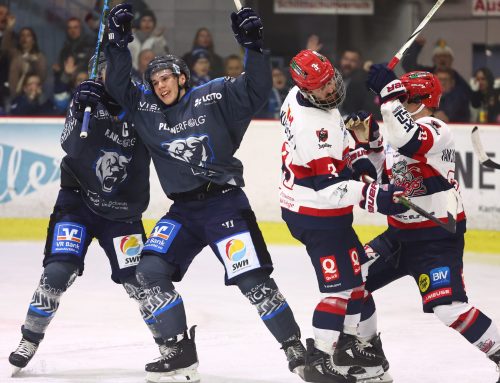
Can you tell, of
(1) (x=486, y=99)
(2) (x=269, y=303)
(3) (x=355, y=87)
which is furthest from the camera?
(3) (x=355, y=87)

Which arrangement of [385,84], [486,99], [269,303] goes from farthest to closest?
1. [486,99]
2. [269,303]
3. [385,84]

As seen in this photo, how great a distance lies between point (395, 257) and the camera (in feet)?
14.3

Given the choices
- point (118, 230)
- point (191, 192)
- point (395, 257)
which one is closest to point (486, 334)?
point (395, 257)

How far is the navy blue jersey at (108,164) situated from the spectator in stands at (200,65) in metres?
4.44

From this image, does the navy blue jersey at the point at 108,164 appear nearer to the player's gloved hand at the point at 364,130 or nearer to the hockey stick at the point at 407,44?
the player's gloved hand at the point at 364,130

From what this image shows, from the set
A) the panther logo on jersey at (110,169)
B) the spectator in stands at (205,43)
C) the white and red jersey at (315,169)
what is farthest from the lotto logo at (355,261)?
the spectator in stands at (205,43)

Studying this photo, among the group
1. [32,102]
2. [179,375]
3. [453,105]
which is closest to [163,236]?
[179,375]

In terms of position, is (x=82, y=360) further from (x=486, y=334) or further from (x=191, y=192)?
(x=486, y=334)

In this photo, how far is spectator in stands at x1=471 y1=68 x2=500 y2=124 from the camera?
873cm

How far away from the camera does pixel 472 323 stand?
4.10 m

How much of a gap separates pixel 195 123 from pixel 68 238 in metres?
0.69

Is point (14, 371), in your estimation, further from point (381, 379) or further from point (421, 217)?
point (421, 217)

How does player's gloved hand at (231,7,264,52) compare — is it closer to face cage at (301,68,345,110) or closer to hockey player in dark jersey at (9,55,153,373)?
face cage at (301,68,345,110)

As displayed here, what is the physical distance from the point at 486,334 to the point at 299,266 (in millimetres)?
2798
